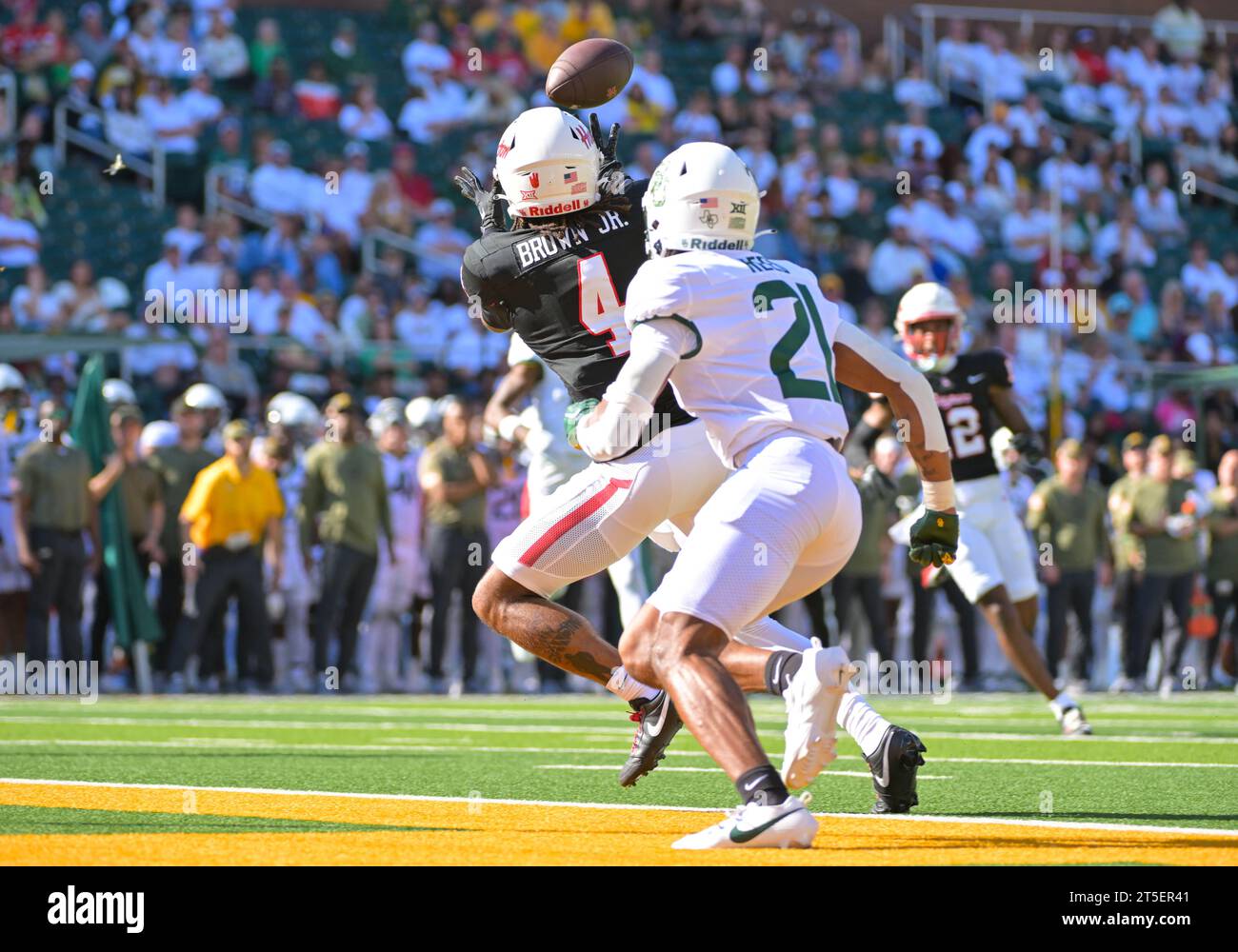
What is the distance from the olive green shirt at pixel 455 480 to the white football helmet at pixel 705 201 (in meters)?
8.64

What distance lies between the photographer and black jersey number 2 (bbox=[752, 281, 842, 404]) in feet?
17.1

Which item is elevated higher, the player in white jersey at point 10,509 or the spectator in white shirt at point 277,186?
the spectator in white shirt at point 277,186

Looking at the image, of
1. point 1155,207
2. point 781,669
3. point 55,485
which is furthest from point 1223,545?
point 781,669

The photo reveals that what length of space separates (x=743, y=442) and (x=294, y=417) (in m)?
9.74

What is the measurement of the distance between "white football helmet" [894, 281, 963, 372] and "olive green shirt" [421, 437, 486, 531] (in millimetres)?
4745

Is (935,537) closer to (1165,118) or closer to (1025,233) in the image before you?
(1025,233)

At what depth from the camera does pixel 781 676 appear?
5242mm

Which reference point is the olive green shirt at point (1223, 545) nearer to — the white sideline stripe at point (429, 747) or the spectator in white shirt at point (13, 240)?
the white sideline stripe at point (429, 747)

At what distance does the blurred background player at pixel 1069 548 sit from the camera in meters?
14.9

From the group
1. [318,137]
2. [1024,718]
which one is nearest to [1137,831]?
[1024,718]

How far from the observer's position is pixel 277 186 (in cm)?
1769

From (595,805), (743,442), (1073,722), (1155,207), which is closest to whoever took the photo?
(743,442)

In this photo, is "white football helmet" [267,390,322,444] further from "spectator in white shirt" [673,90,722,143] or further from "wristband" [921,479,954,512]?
"wristband" [921,479,954,512]

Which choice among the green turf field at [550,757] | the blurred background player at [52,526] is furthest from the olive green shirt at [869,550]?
the blurred background player at [52,526]
